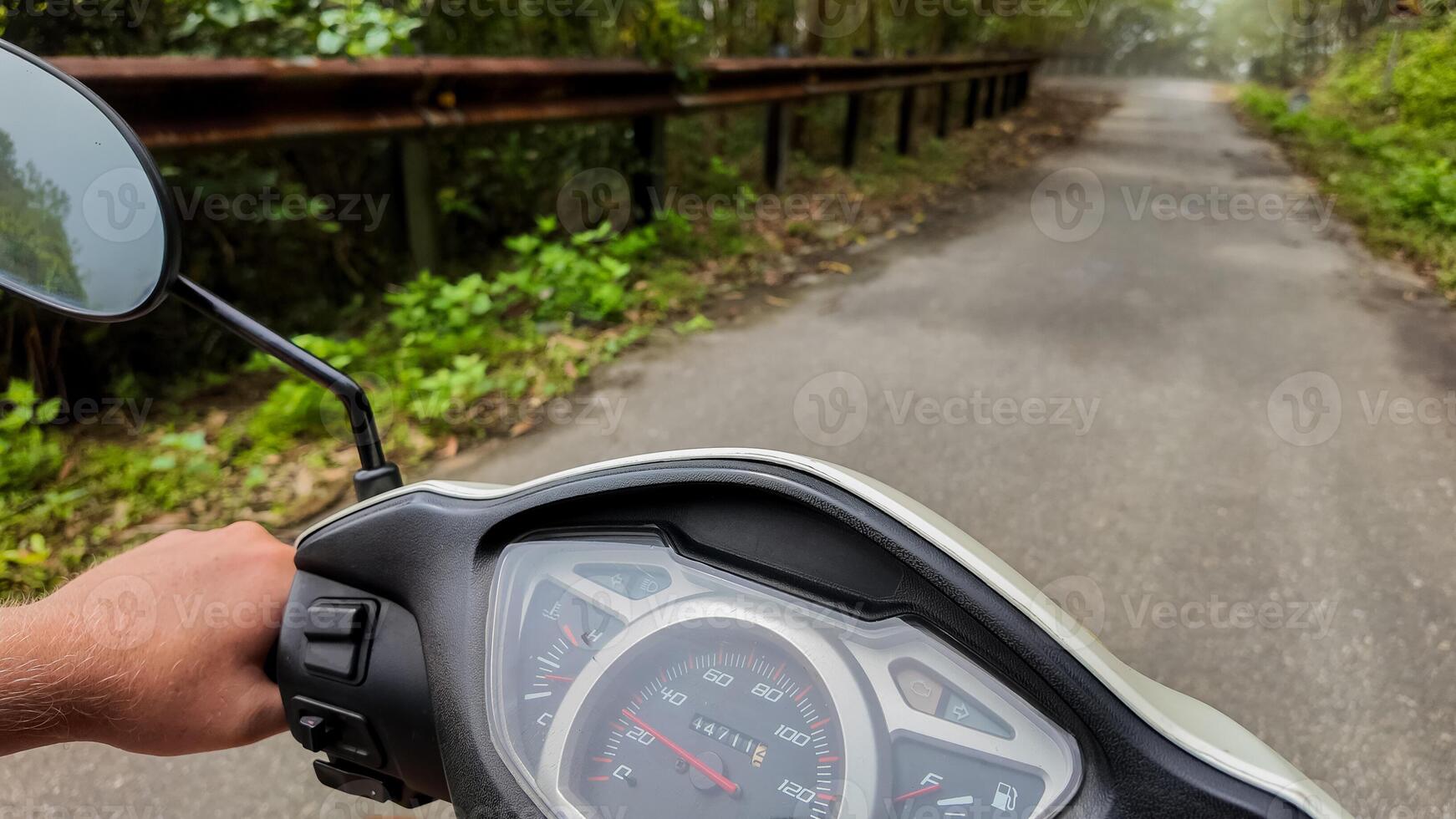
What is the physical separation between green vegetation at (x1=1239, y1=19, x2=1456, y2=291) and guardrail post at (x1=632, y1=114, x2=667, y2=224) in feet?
14.4

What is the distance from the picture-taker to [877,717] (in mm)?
867

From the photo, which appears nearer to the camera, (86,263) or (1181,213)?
(86,263)

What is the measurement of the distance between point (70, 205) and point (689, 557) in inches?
42.6

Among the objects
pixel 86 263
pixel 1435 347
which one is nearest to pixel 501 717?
pixel 86 263

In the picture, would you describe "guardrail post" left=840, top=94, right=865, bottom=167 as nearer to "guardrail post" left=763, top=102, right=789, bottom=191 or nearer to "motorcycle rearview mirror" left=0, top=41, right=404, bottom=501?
"guardrail post" left=763, top=102, right=789, bottom=191

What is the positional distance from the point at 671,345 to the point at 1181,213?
16.3ft

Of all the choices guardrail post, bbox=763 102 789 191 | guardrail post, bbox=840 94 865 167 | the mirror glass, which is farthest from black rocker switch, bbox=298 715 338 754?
guardrail post, bbox=840 94 865 167

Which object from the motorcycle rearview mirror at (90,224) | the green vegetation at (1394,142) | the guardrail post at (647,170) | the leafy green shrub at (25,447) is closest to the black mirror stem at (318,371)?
the motorcycle rearview mirror at (90,224)

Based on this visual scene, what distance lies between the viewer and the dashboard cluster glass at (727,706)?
83 cm

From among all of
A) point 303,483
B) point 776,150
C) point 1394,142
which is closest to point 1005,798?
point 303,483

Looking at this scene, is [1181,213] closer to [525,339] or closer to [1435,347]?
[1435,347]

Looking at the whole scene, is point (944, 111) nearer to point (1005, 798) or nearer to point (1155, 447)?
point (1155, 447)

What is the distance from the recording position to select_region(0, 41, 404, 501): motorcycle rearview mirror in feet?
3.84

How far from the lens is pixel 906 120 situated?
30.8 ft
